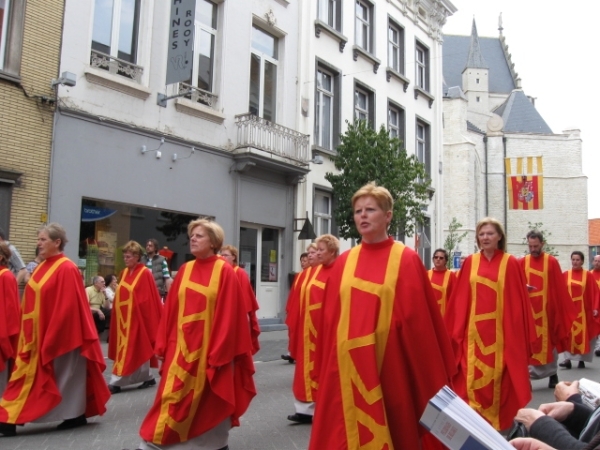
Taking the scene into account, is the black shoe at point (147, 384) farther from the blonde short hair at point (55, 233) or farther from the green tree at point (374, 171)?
the green tree at point (374, 171)

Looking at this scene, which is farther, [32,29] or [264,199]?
[264,199]

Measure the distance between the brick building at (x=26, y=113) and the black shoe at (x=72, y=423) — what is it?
20.3ft

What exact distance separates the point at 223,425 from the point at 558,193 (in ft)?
207

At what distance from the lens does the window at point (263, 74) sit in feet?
58.4

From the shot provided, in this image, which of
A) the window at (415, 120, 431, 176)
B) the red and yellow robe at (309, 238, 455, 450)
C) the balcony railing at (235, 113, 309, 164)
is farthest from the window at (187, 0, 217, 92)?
the red and yellow robe at (309, 238, 455, 450)

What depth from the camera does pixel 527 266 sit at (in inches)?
354

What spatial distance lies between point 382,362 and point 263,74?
50.9 ft

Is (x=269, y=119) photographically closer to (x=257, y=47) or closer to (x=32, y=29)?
(x=257, y=47)

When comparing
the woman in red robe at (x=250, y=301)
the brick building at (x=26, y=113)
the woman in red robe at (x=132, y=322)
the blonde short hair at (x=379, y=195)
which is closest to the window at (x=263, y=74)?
the brick building at (x=26, y=113)

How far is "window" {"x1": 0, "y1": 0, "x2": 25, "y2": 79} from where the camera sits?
38.7 ft

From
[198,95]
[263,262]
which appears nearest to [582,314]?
[263,262]

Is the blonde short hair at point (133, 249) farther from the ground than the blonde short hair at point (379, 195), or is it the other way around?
the blonde short hair at point (379, 195)

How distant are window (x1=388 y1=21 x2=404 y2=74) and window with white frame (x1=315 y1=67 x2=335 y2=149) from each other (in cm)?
453

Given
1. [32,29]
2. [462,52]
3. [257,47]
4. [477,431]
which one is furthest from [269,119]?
[462,52]
